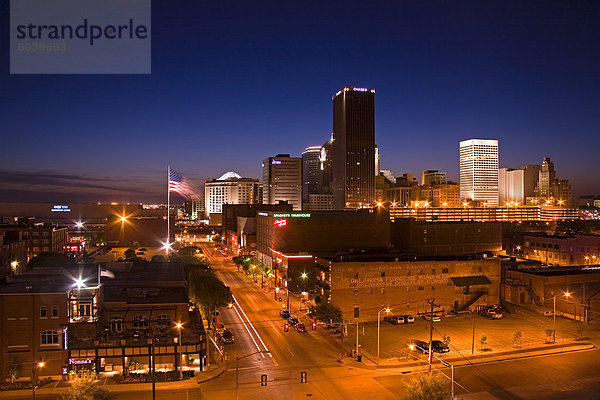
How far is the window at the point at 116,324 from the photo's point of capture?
40.8 meters

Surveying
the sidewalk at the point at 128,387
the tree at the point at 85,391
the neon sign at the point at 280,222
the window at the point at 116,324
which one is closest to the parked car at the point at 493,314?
the sidewalk at the point at 128,387

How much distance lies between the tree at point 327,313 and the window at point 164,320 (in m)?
17.2

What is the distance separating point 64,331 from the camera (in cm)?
3928

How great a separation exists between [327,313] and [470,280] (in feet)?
74.9

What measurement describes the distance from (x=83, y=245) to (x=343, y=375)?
417ft

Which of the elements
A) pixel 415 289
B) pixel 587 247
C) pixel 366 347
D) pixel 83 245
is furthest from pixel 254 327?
pixel 83 245

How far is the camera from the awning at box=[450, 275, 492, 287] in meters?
61.2

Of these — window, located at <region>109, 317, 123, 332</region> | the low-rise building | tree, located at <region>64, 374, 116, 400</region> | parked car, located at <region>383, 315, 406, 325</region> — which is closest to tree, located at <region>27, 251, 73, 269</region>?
window, located at <region>109, 317, 123, 332</region>

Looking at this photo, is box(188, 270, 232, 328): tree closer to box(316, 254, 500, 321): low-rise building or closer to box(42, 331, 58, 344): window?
box(42, 331, 58, 344): window

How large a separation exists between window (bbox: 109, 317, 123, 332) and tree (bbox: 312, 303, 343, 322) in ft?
70.0

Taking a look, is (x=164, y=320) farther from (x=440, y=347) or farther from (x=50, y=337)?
(x=440, y=347)

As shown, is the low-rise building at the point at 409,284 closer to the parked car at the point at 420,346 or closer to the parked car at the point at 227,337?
the parked car at the point at 420,346

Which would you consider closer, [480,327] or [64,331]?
[64,331]

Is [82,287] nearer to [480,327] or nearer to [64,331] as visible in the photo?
[64,331]
